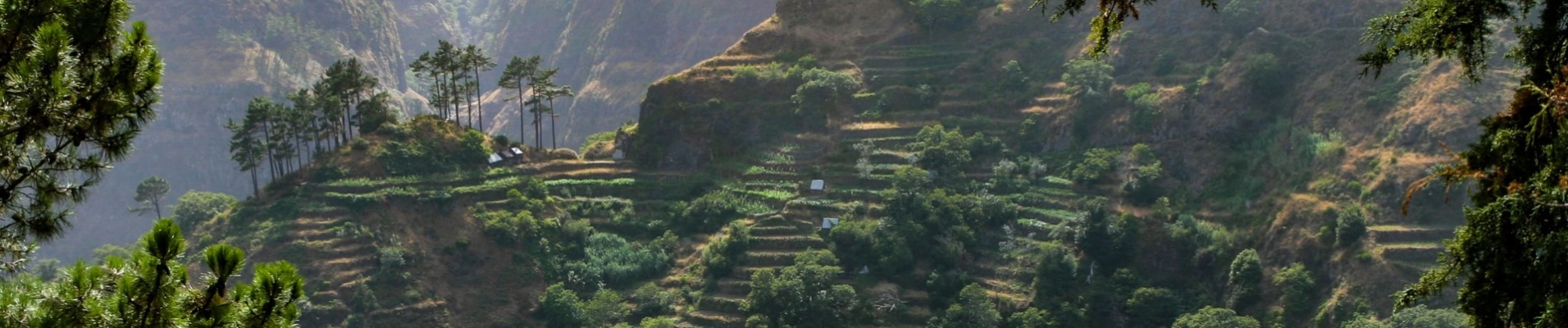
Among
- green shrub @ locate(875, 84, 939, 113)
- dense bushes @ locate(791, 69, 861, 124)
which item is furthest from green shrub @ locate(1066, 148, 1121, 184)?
dense bushes @ locate(791, 69, 861, 124)

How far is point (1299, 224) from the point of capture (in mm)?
59281

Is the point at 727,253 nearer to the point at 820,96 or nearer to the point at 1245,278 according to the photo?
the point at 820,96

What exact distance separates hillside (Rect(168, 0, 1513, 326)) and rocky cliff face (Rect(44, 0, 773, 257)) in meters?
68.2

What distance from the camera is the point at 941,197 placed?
63656 millimetres

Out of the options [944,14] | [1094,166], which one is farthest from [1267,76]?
[944,14]

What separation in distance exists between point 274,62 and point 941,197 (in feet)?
369

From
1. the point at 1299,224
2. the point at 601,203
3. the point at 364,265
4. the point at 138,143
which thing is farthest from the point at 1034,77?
the point at 138,143

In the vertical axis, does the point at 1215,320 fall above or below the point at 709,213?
below

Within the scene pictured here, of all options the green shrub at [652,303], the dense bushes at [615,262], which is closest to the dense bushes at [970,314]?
the green shrub at [652,303]

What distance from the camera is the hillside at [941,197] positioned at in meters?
58.2

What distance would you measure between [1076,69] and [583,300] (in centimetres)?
2725

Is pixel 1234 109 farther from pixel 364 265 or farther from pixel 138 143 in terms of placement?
pixel 138 143

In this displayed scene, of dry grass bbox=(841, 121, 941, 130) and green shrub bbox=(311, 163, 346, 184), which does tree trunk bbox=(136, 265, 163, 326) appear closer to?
green shrub bbox=(311, 163, 346, 184)

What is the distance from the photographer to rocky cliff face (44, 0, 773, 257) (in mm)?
146500
